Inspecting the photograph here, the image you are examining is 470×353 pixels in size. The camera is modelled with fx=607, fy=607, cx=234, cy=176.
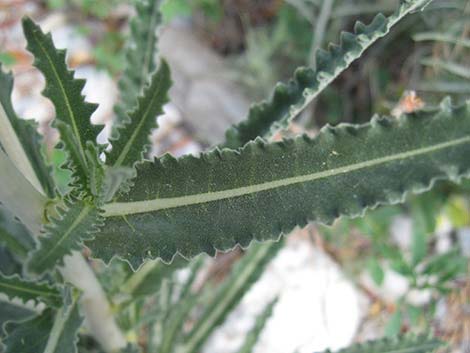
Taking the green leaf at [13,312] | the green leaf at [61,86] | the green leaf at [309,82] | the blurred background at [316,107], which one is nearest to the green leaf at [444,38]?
the blurred background at [316,107]

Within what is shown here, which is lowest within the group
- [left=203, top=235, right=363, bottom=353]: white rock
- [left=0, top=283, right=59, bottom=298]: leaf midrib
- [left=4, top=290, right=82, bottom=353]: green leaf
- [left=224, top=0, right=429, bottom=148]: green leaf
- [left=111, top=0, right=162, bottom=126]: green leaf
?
[left=4, top=290, right=82, bottom=353]: green leaf

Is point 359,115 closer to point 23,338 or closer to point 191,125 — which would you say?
point 191,125

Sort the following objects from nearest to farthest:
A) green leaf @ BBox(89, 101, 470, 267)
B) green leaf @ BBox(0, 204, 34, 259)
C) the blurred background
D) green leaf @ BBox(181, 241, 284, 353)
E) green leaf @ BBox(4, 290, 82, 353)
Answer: green leaf @ BBox(89, 101, 470, 267)
green leaf @ BBox(4, 290, 82, 353)
green leaf @ BBox(0, 204, 34, 259)
green leaf @ BBox(181, 241, 284, 353)
the blurred background

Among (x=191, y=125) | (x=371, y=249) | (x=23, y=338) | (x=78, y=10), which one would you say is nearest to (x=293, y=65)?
(x=191, y=125)

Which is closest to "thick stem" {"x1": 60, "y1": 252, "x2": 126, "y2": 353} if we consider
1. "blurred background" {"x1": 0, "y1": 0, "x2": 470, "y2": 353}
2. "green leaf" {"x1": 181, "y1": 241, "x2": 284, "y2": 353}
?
"green leaf" {"x1": 181, "y1": 241, "x2": 284, "y2": 353}

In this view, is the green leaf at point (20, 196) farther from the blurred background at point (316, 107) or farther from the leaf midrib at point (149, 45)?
the blurred background at point (316, 107)

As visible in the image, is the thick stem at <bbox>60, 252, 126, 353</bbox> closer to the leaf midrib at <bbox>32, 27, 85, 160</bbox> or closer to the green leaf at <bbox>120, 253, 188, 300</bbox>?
the green leaf at <bbox>120, 253, 188, 300</bbox>

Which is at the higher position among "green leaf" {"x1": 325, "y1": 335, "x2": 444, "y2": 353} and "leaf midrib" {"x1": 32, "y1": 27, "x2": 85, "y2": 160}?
"green leaf" {"x1": 325, "y1": 335, "x2": 444, "y2": 353}
